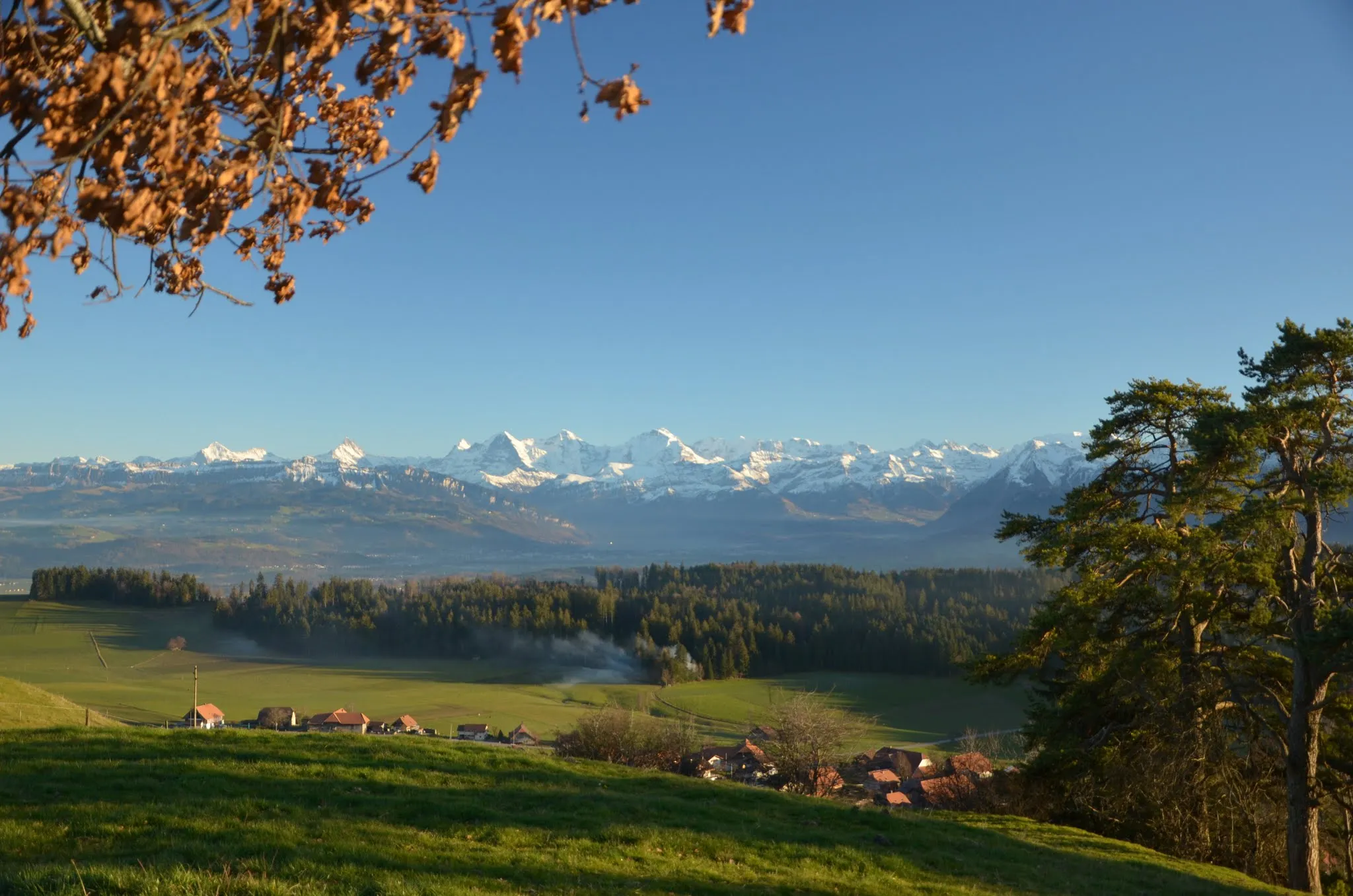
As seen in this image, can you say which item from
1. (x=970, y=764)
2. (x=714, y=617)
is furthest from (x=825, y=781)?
(x=714, y=617)

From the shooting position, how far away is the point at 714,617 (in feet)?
499

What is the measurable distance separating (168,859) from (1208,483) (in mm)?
20228

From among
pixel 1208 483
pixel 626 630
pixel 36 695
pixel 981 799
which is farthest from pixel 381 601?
pixel 1208 483

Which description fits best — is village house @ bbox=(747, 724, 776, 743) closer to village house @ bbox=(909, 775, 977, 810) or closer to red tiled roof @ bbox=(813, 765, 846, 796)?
village house @ bbox=(909, 775, 977, 810)

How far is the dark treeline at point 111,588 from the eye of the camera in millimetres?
172125

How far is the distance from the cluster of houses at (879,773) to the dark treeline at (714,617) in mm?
50703

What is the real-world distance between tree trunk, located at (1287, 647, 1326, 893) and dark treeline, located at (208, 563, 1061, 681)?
347 feet

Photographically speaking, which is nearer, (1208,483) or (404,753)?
(404,753)

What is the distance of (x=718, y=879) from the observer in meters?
10.1

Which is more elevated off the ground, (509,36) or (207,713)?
(509,36)

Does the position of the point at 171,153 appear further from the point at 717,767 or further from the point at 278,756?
the point at 717,767

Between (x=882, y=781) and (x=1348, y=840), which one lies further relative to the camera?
(x=882, y=781)

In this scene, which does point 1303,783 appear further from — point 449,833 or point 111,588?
point 111,588

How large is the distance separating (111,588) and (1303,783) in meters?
207
